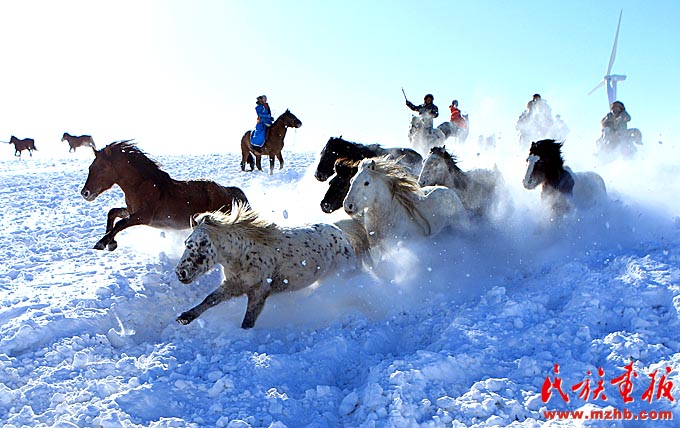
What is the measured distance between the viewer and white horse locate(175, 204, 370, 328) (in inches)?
207

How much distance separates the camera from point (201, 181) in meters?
8.31

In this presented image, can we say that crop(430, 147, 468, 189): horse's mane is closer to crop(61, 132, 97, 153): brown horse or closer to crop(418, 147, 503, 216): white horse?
crop(418, 147, 503, 216): white horse

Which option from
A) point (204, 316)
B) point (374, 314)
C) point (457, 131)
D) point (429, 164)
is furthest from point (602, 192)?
point (457, 131)

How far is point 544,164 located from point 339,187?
3.18 meters

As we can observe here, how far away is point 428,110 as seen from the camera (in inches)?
576

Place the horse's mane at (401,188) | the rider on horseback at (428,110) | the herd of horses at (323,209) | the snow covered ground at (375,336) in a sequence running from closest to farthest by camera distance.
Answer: the snow covered ground at (375,336) → the herd of horses at (323,209) → the horse's mane at (401,188) → the rider on horseback at (428,110)

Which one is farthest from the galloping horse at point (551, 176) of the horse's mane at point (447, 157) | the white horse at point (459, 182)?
the horse's mane at point (447, 157)

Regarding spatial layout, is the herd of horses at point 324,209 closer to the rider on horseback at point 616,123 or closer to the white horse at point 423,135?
the white horse at point 423,135

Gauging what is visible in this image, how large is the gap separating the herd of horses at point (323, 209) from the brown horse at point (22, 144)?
33.0 meters

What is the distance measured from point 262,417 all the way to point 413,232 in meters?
4.13

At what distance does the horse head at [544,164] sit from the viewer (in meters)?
7.62

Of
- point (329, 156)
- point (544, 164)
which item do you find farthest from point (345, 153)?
point (544, 164)

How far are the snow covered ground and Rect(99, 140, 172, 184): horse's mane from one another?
1218 mm

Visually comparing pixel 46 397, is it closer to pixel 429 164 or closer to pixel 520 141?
pixel 429 164
